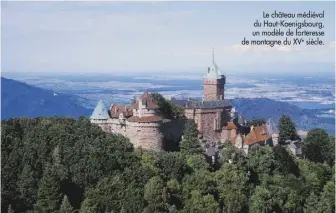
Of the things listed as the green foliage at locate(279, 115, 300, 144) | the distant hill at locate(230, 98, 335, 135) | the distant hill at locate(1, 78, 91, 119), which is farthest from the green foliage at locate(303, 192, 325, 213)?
the distant hill at locate(1, 78, 91, 119)

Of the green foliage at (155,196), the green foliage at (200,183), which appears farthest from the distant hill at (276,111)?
the green foliage at (155,196)

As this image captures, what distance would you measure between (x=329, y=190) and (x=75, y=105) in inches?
4623

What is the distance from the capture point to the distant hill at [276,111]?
149 meters

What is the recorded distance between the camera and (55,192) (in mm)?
42031

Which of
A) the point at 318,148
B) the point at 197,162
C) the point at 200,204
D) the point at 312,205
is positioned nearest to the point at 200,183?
the point at 200,204

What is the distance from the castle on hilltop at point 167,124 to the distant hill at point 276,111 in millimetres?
92371

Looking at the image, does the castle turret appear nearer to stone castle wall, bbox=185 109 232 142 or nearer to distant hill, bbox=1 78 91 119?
stone castle wall, bbox=185 109 232 142

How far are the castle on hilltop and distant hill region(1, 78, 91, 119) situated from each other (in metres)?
110

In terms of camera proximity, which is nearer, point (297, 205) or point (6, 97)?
point (297, 205)

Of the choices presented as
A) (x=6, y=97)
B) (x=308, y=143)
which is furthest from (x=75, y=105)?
(x=308, y=143)

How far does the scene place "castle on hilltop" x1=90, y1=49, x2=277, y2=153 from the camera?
4794 cm

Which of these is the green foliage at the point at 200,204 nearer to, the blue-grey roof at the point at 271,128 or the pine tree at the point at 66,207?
the pine tree at the point at 66,207

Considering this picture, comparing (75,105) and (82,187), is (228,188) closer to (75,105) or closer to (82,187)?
(82,187)

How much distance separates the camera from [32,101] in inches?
6698
